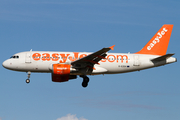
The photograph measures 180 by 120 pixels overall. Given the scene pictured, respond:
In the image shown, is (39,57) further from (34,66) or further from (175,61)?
(175,61)

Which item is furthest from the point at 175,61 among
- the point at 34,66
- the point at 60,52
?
the point at 34,66

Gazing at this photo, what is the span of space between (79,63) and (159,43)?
12578mm

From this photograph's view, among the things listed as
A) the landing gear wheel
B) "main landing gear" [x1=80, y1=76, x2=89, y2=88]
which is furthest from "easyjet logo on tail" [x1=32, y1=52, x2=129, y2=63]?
the landing gear wheel

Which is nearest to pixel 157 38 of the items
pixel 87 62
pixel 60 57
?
pixel 87 62

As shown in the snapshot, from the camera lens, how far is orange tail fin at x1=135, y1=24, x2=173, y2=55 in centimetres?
4772

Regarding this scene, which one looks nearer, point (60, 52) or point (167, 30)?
point (60, 52)

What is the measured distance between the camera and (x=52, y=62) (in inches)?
1708

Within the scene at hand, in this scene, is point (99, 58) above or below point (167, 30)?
below

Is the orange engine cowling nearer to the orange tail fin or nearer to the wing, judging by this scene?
the wing

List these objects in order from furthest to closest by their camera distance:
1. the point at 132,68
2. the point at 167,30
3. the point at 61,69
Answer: the point at 167,30
the point at 132,68
the point at 61,69

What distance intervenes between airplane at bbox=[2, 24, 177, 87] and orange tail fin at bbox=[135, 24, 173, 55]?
3.74 feet

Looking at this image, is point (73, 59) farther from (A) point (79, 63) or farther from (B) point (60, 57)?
(B) point (60, 57)

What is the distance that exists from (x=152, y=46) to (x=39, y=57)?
15.7m

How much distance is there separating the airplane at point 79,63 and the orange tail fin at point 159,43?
1.14 meters
